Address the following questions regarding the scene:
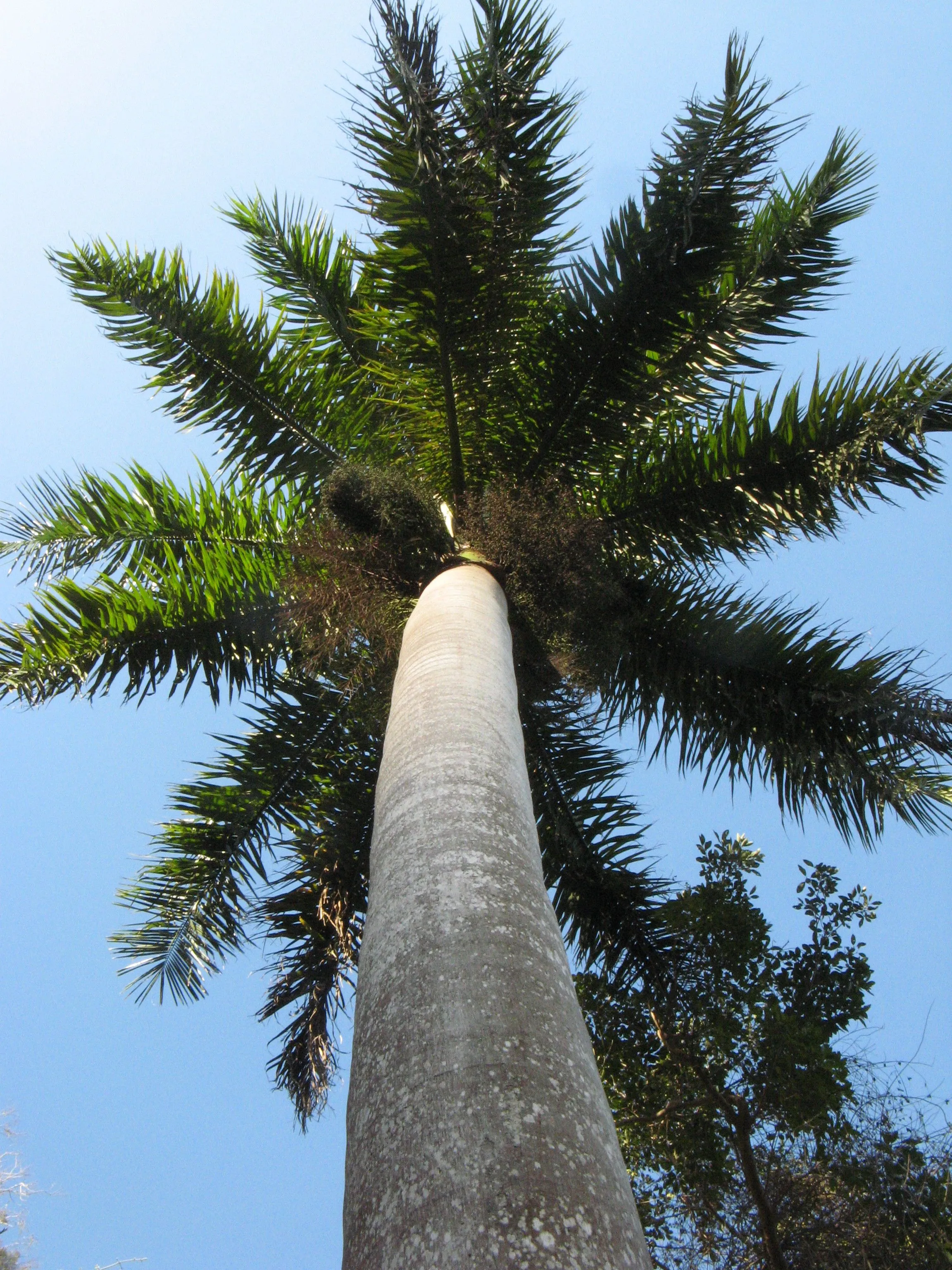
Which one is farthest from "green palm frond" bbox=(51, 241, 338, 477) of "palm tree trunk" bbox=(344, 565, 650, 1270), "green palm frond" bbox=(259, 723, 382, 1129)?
"palm tree trunk" bbox=(344, 565, 650, 1270)

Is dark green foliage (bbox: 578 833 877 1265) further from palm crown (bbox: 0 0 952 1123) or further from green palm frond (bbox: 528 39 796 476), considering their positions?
green palm frond (bbox: 528 39 796 476)

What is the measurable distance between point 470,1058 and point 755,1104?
4614mm

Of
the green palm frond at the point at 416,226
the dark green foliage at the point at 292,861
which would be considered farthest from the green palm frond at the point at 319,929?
the green palm frond at the point at 416,226

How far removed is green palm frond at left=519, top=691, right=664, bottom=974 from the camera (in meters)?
7.80

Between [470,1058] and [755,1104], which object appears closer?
[470,1058]

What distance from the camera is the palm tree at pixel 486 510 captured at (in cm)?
635

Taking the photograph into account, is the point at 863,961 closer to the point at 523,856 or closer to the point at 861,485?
the point at 861,485

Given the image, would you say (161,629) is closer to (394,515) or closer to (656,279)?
(394,515)

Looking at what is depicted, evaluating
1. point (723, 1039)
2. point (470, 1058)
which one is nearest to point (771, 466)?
point (723, 1039)

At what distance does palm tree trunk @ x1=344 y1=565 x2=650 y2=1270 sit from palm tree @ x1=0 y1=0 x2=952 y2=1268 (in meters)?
1.53

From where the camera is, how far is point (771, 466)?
712 cm

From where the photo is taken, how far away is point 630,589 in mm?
7527

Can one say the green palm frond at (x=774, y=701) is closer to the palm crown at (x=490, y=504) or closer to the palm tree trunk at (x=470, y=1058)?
the palm crown at (x=490, y=504)

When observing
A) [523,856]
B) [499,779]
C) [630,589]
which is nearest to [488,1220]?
[523,856]
